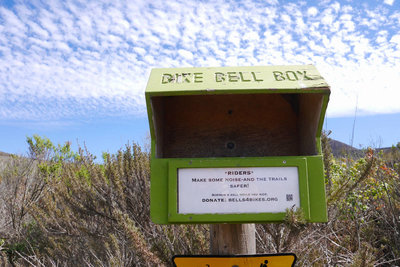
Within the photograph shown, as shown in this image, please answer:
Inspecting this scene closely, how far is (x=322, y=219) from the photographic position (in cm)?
145

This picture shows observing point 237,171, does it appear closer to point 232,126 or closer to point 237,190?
point 237,190

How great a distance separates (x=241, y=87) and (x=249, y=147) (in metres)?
0.55

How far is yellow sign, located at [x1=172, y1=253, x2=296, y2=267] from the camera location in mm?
1551

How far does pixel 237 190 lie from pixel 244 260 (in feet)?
1.19

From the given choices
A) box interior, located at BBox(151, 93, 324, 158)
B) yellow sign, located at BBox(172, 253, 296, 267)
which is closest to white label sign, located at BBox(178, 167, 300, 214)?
yellow sign, located at BBox(172, 253, 296, 267)

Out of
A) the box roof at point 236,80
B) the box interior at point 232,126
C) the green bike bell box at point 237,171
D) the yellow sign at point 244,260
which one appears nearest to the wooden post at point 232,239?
the yellow sign at point 244,260

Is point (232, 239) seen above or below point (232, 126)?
below

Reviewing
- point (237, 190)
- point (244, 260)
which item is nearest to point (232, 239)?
point (244, 260)

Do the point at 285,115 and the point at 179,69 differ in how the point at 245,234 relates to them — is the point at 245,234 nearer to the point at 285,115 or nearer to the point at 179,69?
the point at 285,115

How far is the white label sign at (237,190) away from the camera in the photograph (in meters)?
1.45

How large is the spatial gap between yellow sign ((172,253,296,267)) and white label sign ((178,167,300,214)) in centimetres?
26

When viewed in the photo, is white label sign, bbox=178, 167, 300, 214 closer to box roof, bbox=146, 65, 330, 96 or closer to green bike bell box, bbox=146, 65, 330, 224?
green bike bell box, bbox=146, 65, 330, 224

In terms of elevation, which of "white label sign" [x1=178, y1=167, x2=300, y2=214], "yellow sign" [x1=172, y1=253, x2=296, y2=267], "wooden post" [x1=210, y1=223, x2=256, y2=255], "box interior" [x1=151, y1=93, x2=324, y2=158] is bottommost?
"yellow sign" [x1=172, y1=253, x2=296, y2=267]

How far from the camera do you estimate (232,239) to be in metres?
1.69
